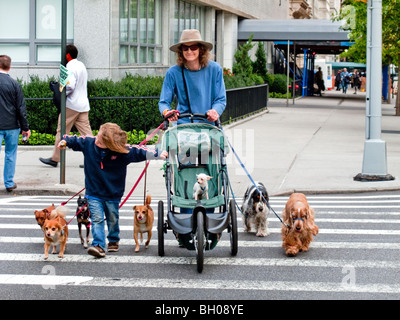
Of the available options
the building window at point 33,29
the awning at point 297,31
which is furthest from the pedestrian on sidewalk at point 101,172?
the awning at point 297,31

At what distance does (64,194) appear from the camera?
12039mm

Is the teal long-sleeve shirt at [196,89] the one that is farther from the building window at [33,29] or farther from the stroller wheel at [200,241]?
the building window at [33,29]

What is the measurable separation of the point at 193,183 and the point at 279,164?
26.8ft

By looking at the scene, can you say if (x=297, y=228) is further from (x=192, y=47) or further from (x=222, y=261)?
(x=192, y=47)

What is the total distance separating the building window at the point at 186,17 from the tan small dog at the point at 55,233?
22766 millimetres

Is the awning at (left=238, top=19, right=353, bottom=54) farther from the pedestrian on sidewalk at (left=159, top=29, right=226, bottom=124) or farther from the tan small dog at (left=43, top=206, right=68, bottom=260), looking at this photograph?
the tan small dog at (left=43, top=206, right=68, bottom=260)

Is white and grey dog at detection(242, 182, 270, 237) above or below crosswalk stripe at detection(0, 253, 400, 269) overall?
above

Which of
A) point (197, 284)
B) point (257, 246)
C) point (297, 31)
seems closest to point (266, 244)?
point (257, 246)

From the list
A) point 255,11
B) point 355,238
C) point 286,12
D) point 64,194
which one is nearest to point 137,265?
point 355,238

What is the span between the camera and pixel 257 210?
8.20 metres

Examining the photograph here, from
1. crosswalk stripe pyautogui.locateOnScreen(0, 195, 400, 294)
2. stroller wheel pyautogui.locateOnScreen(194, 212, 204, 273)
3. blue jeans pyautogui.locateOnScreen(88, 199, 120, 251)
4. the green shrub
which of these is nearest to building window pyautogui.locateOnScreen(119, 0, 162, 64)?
crosswalk stripe pyautogui.locateOnScreen(0, 195, 400, 294)

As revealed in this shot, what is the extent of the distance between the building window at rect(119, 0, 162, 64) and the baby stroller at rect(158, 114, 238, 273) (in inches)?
633

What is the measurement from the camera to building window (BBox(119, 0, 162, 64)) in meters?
23.3
